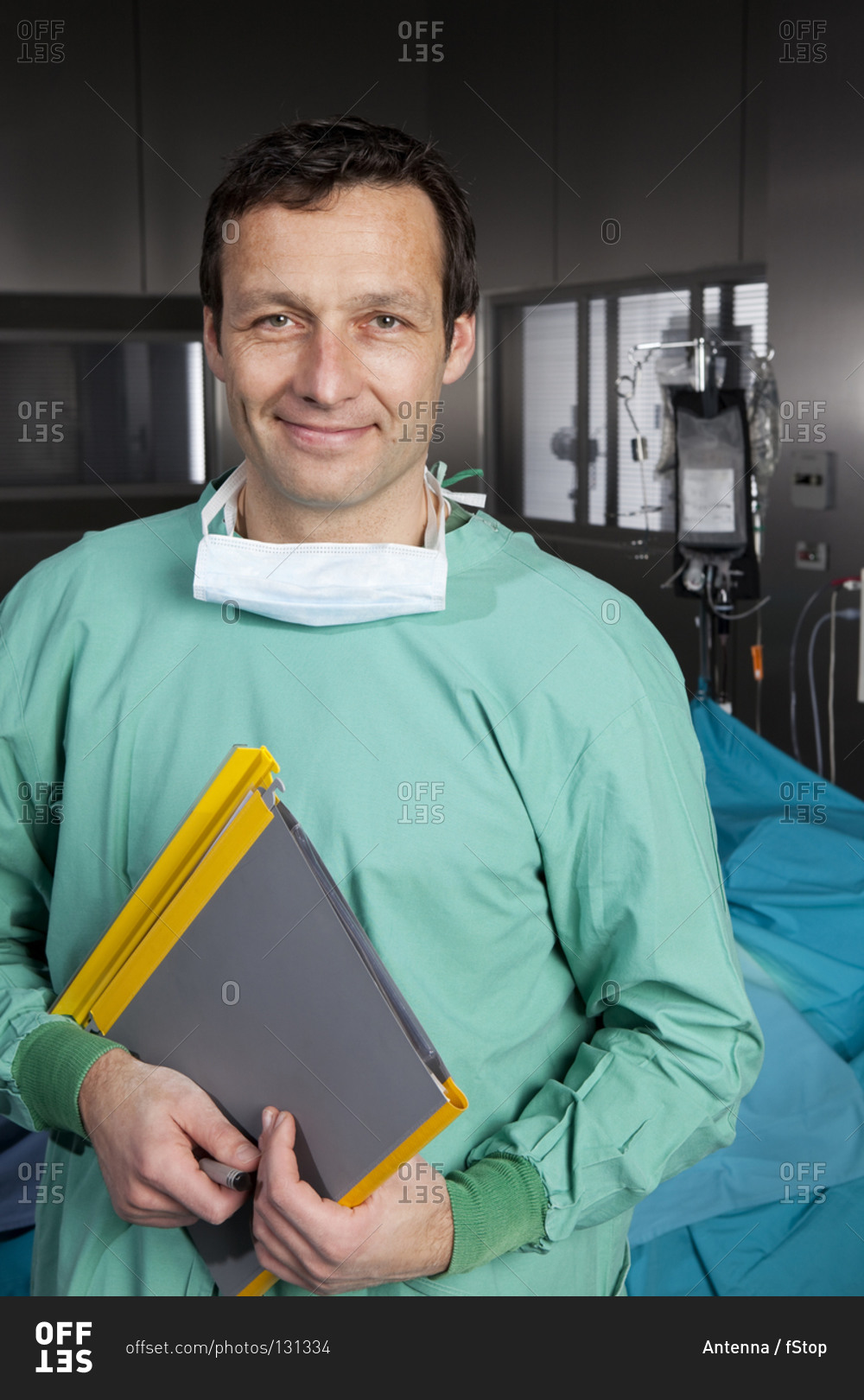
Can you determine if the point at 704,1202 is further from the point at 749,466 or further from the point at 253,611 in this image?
the point at 749,466

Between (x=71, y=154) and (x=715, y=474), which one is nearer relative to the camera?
(x=715, y=474)

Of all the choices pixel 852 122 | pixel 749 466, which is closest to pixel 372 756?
pixel 749 466

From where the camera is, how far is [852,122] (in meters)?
3.53

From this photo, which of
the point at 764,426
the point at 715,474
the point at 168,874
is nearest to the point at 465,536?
the point at 168,874

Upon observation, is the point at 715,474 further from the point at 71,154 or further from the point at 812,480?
the point at 71,154

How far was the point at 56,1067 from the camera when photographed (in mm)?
876

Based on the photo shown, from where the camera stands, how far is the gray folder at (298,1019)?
2.42 feet

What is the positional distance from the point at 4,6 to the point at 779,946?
148 inches

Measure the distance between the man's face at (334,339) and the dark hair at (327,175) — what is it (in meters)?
0.01

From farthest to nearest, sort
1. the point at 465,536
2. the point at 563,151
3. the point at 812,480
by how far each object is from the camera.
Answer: the point at 563,151 < the point at 812,480 < the point at 465,536

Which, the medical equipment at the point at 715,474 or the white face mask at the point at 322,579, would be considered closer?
the white face mask at the point at 322,579

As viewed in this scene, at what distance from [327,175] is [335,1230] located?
705mm

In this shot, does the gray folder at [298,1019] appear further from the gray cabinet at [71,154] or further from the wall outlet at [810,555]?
the gray cabinet at [71,154]

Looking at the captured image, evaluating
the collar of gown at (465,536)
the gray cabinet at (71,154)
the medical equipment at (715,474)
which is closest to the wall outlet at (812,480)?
the medical equipment at (715,474)
